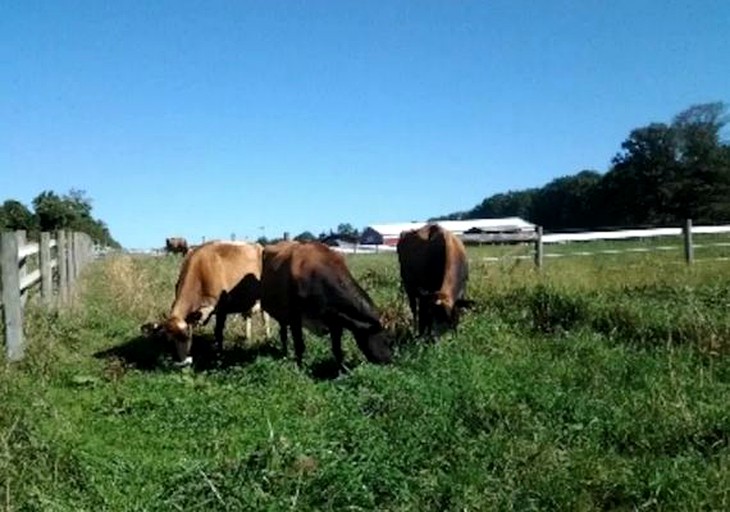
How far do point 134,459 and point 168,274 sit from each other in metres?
18.7

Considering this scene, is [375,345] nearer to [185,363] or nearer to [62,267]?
[185,363]

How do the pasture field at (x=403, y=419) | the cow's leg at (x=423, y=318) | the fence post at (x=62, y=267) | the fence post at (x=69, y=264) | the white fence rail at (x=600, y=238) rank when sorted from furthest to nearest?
the white fence rail at (x=600, y=238)
the fence post at (x=69, y=264)
the fence post at (x=62, y=267)
the cow's leg at (x=423, y=318)
the pasture field at (x=403, y=419)

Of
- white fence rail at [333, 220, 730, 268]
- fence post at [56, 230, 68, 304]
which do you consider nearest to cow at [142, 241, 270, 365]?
fence post at [56, 230, 68, 304]

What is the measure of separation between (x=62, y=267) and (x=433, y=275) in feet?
23.8

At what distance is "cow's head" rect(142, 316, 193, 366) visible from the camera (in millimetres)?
9805

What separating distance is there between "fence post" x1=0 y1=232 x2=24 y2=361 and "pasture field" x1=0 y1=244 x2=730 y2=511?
0.31 m

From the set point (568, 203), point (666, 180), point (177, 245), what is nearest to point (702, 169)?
point (666, 180)

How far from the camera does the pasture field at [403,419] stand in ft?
16.1

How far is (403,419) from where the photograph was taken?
6.42 meters

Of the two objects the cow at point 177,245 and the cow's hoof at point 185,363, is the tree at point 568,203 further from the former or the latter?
the cow's hoof at point 185,363

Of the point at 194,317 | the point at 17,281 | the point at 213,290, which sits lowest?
the point at 194,317

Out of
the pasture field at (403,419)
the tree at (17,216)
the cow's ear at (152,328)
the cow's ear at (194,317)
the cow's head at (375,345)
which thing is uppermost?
the tree at (17,216)

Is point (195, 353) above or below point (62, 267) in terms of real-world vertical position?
below

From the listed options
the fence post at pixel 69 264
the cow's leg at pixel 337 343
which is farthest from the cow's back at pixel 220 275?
the fence post at pixel 69 264
